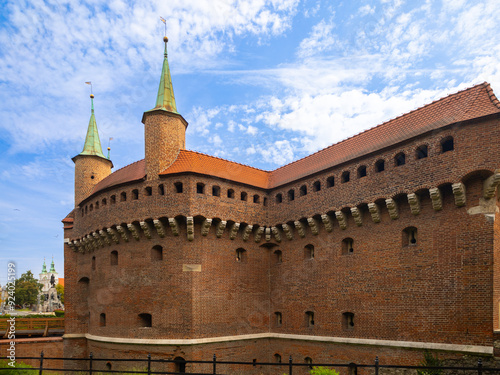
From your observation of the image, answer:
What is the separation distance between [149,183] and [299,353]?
1287 cm

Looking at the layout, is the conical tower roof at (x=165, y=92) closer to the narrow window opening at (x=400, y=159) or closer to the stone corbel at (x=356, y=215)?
the stone corbel at (x=356, y=215)

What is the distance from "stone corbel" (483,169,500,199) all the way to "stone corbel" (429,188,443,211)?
164 centimetres

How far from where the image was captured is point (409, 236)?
57.8 ft

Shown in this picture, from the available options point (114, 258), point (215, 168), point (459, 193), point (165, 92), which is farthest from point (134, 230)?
point (459, 193)

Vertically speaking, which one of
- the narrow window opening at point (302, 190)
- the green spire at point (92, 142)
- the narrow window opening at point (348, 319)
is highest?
the green spire at point (92, 142)

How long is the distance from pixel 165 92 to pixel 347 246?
14544 millimetres

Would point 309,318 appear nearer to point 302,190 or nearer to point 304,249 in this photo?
point 304,249

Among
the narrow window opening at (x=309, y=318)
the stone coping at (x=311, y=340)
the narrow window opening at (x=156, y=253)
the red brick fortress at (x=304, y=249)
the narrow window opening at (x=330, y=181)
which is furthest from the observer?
the narrow window opening at (x=156, y=253)

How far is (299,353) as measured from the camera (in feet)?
69.7

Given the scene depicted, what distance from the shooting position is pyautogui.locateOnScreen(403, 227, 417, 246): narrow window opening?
57.1ft

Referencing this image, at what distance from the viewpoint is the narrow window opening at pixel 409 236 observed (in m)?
17.4

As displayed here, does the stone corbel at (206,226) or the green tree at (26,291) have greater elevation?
the stone corbel at (206,226)

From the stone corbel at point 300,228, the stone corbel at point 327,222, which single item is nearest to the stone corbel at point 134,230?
the stone corbel at point 300,228

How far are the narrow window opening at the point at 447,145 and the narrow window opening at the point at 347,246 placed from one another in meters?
6.48
